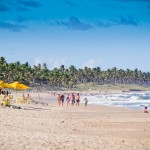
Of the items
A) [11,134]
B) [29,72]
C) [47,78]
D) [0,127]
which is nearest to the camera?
[11,134]

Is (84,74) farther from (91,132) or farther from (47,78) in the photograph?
(91,132)

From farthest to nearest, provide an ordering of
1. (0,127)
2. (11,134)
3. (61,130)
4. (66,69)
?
(66,69)
(61,130)
(0,127)
(11,134)

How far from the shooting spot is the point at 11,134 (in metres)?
14.5

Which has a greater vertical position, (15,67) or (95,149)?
(15,67)

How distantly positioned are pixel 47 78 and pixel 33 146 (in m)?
125

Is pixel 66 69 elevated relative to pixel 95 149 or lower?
elevated

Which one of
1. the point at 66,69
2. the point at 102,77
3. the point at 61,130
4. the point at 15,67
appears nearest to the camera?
the point at 61,130

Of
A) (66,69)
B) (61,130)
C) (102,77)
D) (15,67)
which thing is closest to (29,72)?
(15,67)

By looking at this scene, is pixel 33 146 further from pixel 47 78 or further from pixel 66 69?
pixel 66 69

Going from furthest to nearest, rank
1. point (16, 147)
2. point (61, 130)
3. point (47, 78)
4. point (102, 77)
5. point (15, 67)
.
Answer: point (102, 77)
point (47, 78)
point (15, 67)
point (61, 130)
point (16, 147)

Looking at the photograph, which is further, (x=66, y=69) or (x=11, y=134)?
(x=66, y=69)

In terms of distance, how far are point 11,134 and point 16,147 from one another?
2.51 meters

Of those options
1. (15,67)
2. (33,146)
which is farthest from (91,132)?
(15,67)

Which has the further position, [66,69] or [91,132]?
[66,69]
